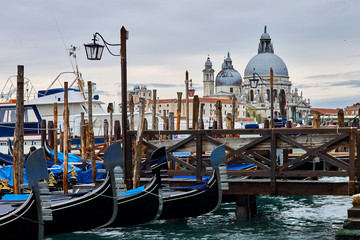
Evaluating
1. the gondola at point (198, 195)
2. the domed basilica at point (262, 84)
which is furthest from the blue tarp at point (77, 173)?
the domed basilica at point (262, 84)

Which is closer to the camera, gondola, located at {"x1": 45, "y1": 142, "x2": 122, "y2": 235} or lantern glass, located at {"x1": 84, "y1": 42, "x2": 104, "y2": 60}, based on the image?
gondola, located at {"x1": 45, "y1": 142, "x2": 122, "y2": 235}

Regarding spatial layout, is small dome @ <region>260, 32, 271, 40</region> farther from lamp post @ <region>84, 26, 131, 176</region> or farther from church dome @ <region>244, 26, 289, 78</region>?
lamp post @ <region>84, 26, 131, 176</region>

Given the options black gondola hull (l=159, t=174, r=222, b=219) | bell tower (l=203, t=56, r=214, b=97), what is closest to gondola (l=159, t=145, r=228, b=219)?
black gondola hull (l=159, t=174, r=222, b=219)

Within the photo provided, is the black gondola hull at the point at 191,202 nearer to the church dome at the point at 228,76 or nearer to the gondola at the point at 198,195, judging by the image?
the gondola at the point at 198,195

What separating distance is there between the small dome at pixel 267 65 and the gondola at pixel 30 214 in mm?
104643

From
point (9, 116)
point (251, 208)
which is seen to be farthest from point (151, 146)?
point (9, 116)

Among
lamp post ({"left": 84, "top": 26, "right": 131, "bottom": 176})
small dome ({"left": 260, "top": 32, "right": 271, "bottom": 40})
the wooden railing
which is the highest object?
small dome ({"left": 260, "top": 32, "right": 271, "bottom": 40})

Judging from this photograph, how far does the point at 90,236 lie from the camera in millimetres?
10062

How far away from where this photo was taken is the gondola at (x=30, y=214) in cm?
681

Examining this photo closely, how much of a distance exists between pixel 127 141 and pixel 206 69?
398 ft

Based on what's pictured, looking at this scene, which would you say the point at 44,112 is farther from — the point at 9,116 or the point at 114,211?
the point at 114,211

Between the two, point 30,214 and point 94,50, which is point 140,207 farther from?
point 94,50

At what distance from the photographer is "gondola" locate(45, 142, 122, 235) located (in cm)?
806

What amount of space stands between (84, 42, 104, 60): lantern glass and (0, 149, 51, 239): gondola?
13.5ft
